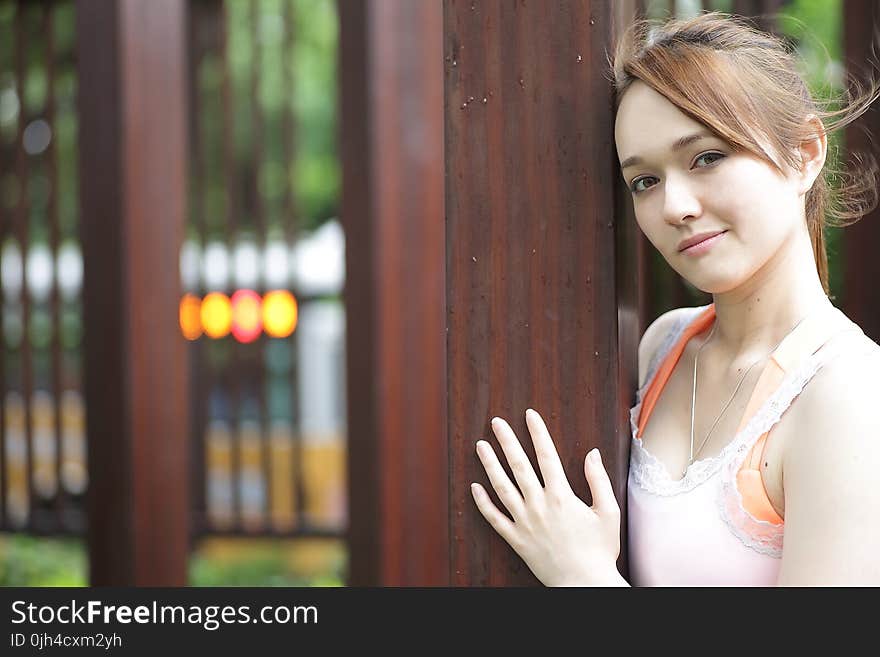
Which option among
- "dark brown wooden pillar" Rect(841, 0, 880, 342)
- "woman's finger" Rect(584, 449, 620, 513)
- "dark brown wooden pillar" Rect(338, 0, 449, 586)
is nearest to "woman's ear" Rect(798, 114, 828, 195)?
"woman's finger" Rect(584, 449, 620, 513)

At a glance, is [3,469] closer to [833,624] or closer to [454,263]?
[454,263]

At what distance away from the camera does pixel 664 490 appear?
1.53 metres

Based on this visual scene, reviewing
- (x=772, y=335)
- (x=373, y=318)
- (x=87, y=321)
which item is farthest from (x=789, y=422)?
(x=87, y=321)

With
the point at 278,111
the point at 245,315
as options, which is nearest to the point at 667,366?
the point at 245,315

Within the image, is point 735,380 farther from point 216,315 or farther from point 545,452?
point 216,315

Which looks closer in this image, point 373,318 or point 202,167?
point 373,318

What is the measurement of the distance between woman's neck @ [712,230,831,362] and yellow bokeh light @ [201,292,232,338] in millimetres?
4883

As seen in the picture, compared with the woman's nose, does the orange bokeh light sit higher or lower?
lower

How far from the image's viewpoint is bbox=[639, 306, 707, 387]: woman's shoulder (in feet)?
6.01

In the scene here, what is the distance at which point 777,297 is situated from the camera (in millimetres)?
1507

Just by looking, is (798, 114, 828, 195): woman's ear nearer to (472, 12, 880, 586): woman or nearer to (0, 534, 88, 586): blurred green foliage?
(472, 12, 880, 586): woman

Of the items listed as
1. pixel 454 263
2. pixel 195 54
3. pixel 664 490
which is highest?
pixel 195 54

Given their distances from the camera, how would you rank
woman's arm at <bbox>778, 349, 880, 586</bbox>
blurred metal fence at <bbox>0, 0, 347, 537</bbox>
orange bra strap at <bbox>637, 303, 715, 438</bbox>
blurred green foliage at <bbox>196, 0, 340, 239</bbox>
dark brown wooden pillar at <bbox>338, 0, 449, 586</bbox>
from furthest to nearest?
blurred green foliage at <bbox>196, 0, 340, 239</bbox> → blurred metal fence at <bbox>0, 0, 347, 537</bbox> → dark brown wooden pillar at <bbox>338, 0, 449, 586</bbox> → orange bra strap at <bbox>637, 303, 715, 438</bbox> → woman's arm at <bbox>778, 349, 880, 586</bbox>

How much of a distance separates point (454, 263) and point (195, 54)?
203 inches
